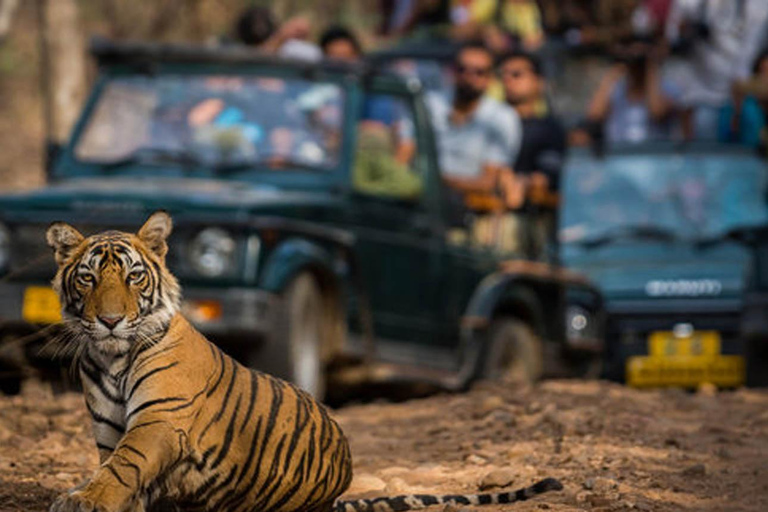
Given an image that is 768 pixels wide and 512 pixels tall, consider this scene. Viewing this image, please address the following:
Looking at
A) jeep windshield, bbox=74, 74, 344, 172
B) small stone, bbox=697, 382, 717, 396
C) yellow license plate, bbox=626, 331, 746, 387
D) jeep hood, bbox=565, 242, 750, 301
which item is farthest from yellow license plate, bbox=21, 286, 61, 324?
jeep hood, bbox=565, 242, 750, 301

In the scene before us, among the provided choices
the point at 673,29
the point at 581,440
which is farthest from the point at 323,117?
the point at 673,29

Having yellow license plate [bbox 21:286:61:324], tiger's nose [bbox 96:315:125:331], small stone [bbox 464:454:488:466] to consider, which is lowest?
small stone [bbox 464:454:488:466]

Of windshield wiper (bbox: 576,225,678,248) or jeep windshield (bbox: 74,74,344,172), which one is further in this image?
windshield wiper (bbox: 576,225,678,248)

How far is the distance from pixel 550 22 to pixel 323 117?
12.5 meters

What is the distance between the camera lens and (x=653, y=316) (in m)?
13.5

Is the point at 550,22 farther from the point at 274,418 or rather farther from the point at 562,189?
the point at 274,418

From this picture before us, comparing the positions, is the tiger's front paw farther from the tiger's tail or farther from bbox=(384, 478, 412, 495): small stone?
bbox=(384, 478, 412, 495): small stone

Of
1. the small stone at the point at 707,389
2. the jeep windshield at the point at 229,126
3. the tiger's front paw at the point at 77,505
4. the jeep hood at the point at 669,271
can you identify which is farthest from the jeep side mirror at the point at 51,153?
the tiger's front paw at the point at 77,505

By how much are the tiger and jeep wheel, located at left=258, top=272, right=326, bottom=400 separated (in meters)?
3.31

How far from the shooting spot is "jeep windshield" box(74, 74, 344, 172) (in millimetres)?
10336

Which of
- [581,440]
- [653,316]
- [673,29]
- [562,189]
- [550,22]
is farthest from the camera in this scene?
[550,22]

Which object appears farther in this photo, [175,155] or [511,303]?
[511,303]

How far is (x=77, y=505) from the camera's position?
5.03 metres

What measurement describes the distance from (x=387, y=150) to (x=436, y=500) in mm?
4868
